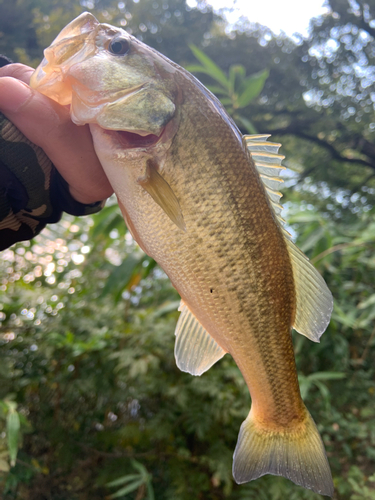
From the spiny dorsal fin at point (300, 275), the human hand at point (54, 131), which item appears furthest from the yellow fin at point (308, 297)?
the human hand at point (54, 131)

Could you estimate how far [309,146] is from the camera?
21.3 ft

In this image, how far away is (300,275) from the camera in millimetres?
816

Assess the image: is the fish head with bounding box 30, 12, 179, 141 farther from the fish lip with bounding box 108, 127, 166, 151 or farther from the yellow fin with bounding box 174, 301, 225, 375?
the yellow fin with bounding box 174, 301, 225, 375

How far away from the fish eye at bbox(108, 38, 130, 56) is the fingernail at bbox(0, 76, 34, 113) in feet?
0.66

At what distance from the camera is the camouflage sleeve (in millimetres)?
690

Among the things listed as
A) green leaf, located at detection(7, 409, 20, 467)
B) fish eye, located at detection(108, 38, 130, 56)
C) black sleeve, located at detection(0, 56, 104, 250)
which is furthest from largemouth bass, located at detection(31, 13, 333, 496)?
green leaf, located at detection(7, 409, 20, 467)

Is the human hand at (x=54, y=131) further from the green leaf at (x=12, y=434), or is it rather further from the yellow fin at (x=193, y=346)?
the green leaf at (x=12, y=434)

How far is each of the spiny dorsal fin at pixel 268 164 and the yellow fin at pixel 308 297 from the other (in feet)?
0.37

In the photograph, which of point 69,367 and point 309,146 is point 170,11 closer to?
point 309,146

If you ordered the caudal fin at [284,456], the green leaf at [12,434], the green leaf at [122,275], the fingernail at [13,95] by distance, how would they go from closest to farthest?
the fingernail at [13,95], the caudal fin at [284,456], the green leaf at [12,434], the green leaf at [122,275]

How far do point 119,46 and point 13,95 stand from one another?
0.83 feet

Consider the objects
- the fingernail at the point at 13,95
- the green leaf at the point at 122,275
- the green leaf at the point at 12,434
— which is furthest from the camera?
the green leaf at the point at 122,275

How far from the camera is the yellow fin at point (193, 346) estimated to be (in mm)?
837

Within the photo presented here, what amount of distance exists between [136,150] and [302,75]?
6428 millimetres
